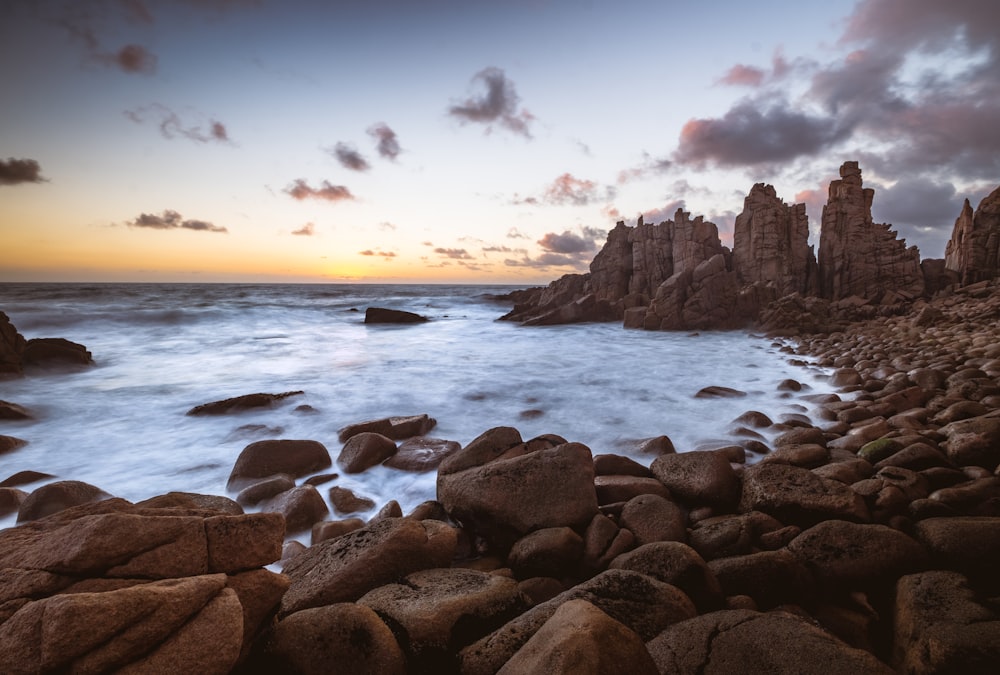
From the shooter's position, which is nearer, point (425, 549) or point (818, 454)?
point (425, 549)

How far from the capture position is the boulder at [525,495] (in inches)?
143

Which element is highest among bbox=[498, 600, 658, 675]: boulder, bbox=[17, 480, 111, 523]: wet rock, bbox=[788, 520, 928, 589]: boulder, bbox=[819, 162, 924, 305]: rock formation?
bbox=[819, 162, 924, 305]: rock formation

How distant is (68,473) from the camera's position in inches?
236

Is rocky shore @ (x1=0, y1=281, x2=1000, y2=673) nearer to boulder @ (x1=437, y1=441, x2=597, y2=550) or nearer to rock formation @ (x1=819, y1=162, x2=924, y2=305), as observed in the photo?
boulder @ (x1=437, y1=441, x2=597, y2=550)

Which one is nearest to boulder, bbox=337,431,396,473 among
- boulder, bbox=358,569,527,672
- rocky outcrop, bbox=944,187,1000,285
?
boulder, bbox=358,569,527,672

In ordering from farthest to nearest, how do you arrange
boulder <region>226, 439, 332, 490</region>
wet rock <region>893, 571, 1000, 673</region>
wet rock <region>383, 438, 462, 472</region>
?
wet rock <region>383, 438, 462, 472</region>, boulder <region>226, 439, 332, 490</region>, wet rock <region>893, 571, 1000, 673</region>

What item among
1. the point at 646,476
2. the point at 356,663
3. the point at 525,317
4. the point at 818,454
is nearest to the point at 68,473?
the point at 356,663

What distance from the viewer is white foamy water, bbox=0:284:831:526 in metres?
6.41

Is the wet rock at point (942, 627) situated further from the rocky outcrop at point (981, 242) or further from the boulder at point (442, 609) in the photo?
the rocky outcrop at point (981, 242)

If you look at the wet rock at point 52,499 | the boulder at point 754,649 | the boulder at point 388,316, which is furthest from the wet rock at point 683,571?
the boulder at point 388,316

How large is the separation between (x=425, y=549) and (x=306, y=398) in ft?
24.5

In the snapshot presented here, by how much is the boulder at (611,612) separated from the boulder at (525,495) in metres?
1.09

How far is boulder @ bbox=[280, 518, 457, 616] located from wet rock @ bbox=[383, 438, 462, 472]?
8.20 feet

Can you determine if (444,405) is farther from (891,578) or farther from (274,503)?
(891,578)
